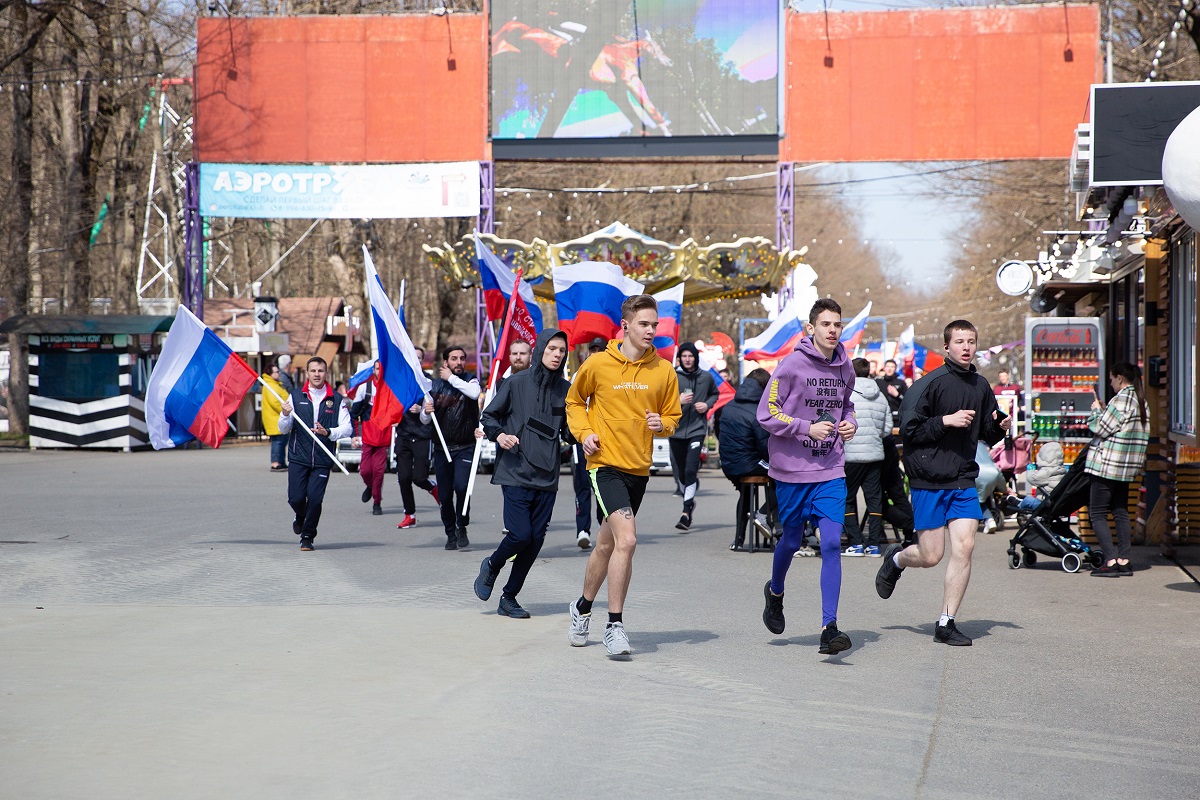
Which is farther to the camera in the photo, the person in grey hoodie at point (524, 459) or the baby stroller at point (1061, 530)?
the baby stroller at point (1061, 530)

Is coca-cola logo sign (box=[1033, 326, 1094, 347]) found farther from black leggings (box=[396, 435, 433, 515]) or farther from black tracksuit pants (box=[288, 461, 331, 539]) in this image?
black tracksuit pants (box=[288, 461, 331, 539])

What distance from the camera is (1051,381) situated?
15.0 m

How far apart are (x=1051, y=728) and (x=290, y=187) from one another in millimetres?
25228

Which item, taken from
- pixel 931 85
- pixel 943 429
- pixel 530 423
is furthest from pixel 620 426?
pixel 931 85

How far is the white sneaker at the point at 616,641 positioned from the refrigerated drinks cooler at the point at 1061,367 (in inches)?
333

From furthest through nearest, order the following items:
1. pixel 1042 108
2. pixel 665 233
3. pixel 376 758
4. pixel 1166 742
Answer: pixel 665 233
pixel 1042 108
pixel 1166 742
pixel 376 758

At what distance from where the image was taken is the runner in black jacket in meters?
7.93

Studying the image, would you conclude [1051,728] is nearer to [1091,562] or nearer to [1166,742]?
[1166,742]

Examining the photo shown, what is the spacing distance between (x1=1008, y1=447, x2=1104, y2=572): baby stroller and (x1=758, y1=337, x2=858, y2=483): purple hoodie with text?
4030mm

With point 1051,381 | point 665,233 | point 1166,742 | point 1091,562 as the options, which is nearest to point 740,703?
point 1166,742

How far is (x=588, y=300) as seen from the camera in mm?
15039

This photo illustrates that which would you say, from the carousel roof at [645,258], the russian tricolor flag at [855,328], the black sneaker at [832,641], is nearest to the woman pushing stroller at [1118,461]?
the black sneaker at [832,641]

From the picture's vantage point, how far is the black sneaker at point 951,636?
7785mm

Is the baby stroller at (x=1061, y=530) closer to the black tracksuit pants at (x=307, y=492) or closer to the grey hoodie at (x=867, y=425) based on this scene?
the grey hoodie at (x=867, y=425)
